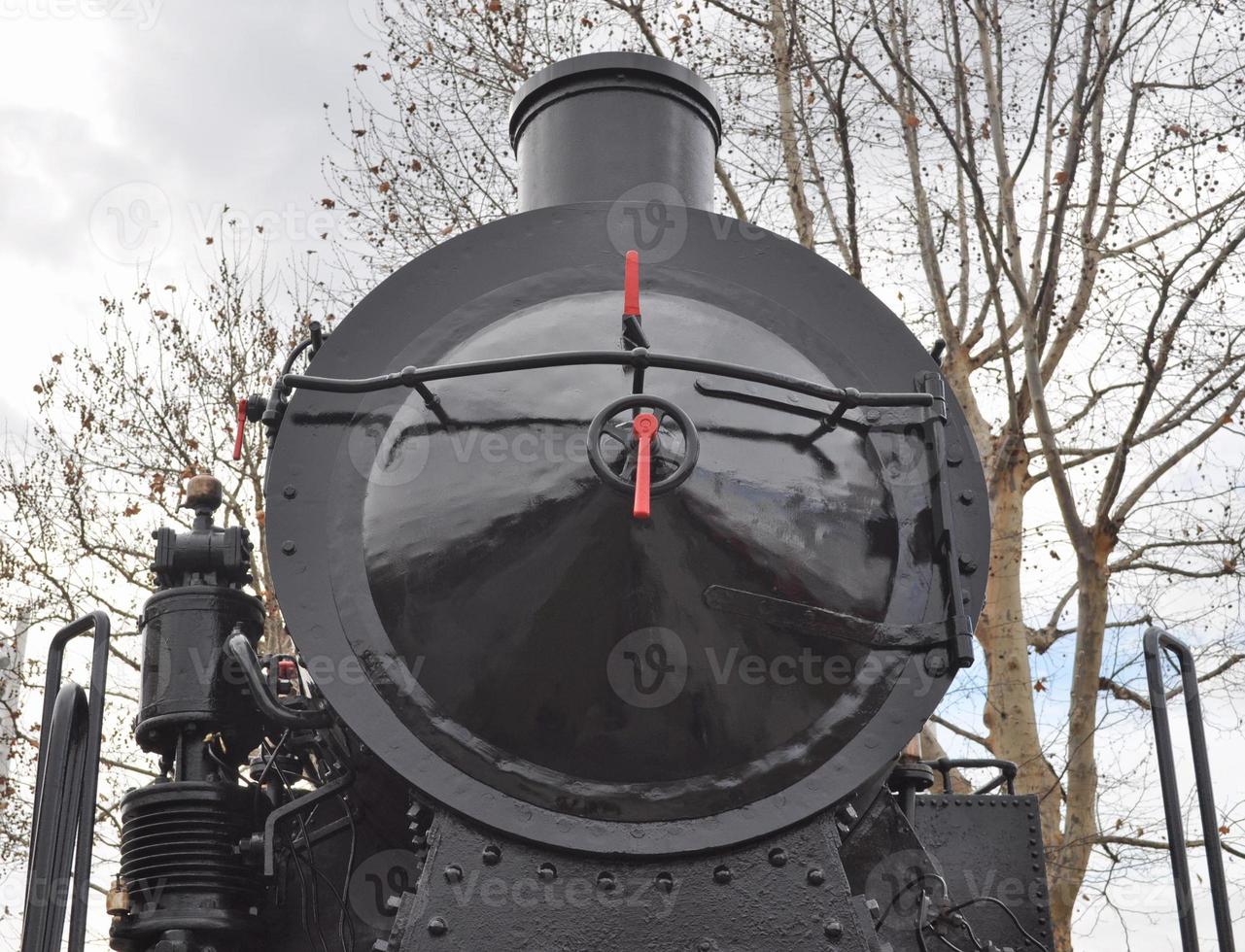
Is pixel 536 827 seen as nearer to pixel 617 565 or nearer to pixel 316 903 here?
pixel 617 565

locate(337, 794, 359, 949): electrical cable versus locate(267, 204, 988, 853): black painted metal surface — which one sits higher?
locate(267, 204, 988, 853): black painted metal surface

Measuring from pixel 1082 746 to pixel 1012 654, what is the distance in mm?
927

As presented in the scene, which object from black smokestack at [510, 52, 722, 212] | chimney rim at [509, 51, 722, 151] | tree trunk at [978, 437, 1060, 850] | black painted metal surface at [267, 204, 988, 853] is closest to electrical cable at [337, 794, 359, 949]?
black painted metal surface at [267, 204, 988, 853]

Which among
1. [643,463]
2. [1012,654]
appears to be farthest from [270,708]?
[1012,654]

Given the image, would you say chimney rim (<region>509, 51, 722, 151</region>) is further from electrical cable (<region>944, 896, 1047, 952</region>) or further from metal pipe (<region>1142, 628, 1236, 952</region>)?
electrical cable (<region>944, 896, 1047, 952</region>)

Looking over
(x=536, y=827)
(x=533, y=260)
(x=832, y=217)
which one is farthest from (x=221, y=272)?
(x=536, y=827)

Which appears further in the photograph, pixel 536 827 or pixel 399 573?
pixel 399 573

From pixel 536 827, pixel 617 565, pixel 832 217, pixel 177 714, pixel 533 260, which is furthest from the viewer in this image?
pixel 832 217

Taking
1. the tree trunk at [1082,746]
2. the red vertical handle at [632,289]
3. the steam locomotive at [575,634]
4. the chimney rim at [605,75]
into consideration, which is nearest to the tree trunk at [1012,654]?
the tree trunk at [1082,746]

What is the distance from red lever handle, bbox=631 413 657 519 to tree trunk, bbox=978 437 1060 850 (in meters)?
7.02

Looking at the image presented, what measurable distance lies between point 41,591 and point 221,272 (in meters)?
3.83

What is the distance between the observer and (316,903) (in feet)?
9.50

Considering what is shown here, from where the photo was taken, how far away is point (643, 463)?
8.13 feet

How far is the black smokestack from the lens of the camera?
11.6ft
